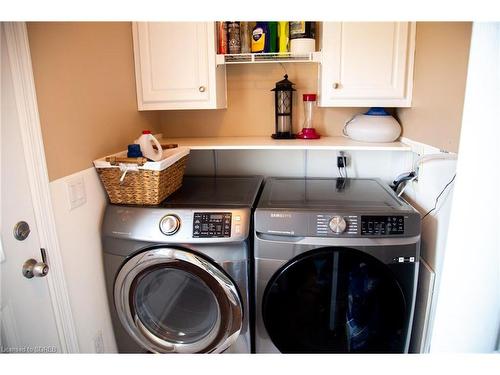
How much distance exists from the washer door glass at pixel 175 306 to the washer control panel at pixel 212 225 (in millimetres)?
247

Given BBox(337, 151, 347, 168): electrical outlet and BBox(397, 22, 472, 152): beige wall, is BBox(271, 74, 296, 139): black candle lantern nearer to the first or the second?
BBox(337, 151, 347, 168): electrical outlet

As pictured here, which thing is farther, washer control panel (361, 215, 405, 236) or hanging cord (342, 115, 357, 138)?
hanging cord (342, 115, 357, 138)

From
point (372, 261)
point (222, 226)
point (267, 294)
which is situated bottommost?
point (267, 294)

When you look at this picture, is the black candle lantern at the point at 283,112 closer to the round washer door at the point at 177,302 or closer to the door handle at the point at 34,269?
the round washer door at the point at 177,302

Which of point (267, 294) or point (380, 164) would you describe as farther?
point (380, 164)

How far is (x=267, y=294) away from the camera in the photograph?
4.57 feet

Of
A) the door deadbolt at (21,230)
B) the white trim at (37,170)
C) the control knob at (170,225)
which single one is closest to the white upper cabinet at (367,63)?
the control knob at (170,225)

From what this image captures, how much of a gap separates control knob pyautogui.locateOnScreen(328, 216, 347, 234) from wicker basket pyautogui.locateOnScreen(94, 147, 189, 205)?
2.52 ft

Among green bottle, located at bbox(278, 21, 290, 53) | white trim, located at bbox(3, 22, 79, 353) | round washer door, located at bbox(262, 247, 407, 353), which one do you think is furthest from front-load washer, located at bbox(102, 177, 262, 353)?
green bottle, located at bbox(278, 21, 290, 53)

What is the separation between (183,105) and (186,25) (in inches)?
16.4

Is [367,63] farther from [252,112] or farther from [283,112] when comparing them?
[252,112]

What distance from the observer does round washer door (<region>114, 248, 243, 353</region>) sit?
1400mm
